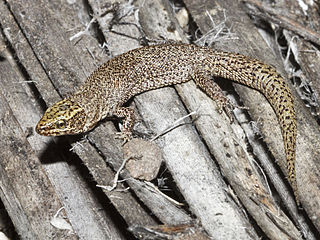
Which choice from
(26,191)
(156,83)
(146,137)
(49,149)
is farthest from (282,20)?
(26,191)

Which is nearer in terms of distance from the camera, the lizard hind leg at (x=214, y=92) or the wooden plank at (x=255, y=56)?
the wooden plank at (x=255, y=56)

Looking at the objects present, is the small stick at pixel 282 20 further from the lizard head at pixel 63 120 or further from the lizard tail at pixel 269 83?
the lizard head at pixel 63 120

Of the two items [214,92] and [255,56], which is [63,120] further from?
[255,56]

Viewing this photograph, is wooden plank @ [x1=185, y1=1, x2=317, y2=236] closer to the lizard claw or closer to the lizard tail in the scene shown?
the lizard tail

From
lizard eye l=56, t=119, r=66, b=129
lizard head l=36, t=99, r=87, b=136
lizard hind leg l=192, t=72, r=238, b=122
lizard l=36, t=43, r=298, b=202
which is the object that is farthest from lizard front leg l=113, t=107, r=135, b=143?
lizard hind leg l=192, t=72, r=238, b=122

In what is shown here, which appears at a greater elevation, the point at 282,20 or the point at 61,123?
the point at 61,123

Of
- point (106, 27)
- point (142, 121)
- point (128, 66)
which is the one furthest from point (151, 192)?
point (106, 27)

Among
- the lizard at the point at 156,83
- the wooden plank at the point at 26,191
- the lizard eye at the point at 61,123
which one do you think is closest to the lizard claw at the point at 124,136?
the lizard at the point at 156,83
